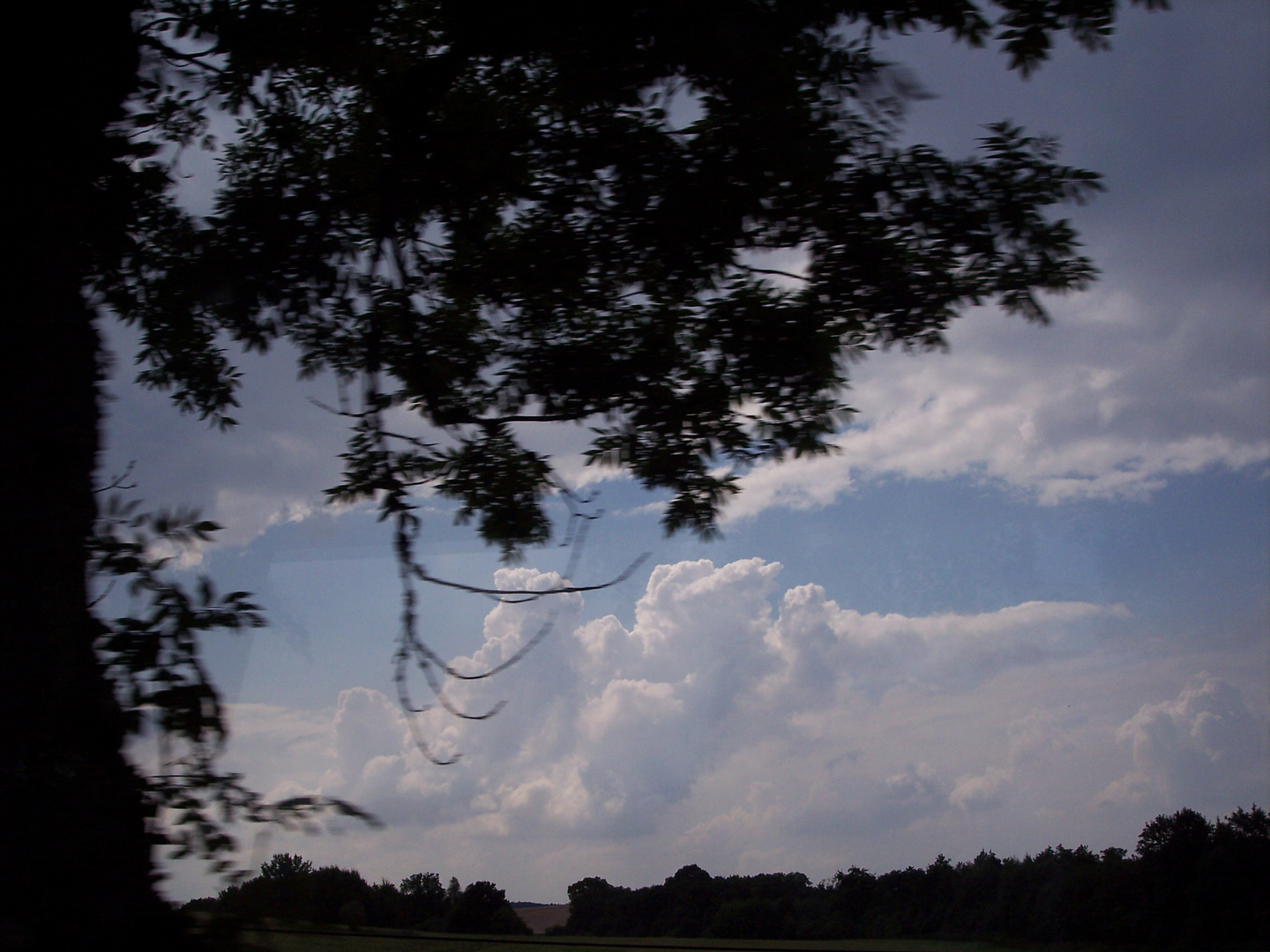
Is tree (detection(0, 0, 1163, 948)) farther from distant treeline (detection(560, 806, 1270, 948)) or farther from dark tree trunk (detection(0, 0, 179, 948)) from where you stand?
distant treeline (detection(560, 806, 1270, 948))

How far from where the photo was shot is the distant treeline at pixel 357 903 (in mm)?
2537

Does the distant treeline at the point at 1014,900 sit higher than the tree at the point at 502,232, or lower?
lower

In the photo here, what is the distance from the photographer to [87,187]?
3043mm

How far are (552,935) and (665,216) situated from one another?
2926 mm

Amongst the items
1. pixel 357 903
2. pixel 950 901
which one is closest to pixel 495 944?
pixel 357 903

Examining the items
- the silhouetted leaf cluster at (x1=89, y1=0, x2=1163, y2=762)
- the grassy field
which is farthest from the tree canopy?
the grassy field

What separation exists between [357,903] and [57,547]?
5.04 ft

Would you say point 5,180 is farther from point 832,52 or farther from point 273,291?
point 832,52

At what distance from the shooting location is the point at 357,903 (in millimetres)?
2830

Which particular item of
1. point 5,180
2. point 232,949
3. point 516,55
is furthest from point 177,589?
point 516,55

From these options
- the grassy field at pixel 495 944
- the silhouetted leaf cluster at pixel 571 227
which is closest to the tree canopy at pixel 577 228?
the silhouetted leaf cluster at pixel 571 227

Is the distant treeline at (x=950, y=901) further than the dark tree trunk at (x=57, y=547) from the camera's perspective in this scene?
Yes

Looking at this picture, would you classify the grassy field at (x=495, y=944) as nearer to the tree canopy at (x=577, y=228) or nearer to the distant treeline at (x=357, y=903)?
the distant treeline at (x=357, y=903)

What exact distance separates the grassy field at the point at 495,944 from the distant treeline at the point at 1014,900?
152 millimetres
